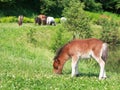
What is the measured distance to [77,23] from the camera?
1826 inches

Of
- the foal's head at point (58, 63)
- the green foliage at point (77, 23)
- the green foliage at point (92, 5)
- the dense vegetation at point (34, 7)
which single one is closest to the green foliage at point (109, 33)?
the green foliage at point (77, 23)

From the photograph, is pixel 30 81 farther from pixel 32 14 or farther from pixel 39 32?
pixel 32 14

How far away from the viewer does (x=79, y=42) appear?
18469 mm

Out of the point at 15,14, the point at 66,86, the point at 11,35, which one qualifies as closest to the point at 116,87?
the point at 66,86

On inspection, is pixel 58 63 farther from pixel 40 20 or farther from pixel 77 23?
pixel 40 20

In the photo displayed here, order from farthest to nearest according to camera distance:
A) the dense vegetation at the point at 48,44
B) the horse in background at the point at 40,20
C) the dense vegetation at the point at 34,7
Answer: the dense vegetation at the point at 34,7
the horse in background at the point at 40,20
the dense vegetation at the point at 48,44

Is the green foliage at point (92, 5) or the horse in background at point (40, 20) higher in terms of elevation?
the horse in background at point (40, 20)

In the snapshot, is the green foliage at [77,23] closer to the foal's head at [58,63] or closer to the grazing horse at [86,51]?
the foal's head at [58,63]

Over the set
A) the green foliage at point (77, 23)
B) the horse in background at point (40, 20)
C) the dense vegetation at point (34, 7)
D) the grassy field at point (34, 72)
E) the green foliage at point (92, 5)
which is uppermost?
the grassy field at point (34, 72)

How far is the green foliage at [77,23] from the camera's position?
45062 millimetres

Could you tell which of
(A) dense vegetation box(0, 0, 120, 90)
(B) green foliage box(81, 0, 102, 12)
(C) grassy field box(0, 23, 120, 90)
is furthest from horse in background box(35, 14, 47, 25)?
(B) green foliage box(81, 0, 102, 12)

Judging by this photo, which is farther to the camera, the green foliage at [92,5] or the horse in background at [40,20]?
the green foliage at [92,5]

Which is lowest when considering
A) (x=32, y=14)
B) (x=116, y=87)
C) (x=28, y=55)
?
(x=32, y=14)

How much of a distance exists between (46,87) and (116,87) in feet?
7.81
